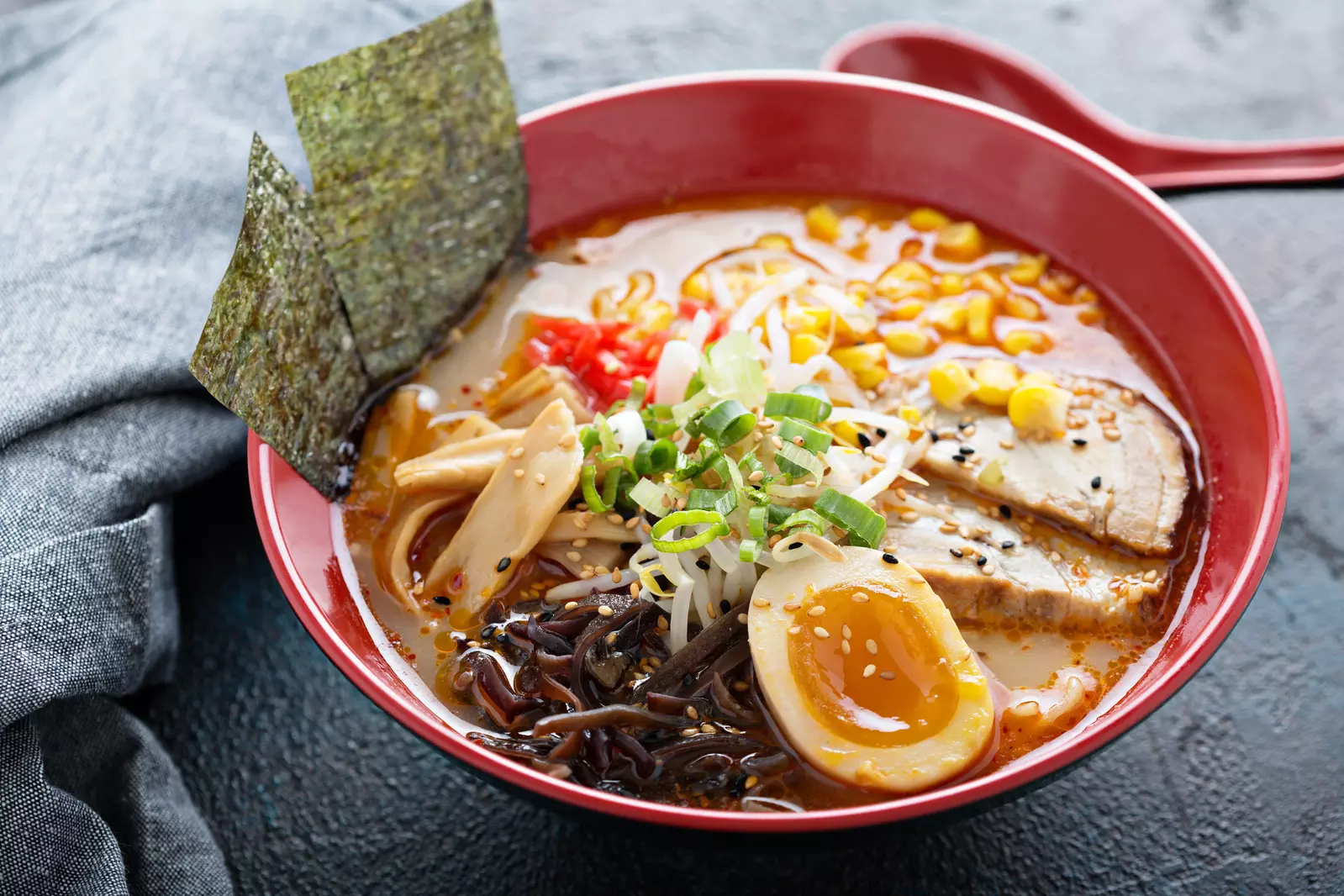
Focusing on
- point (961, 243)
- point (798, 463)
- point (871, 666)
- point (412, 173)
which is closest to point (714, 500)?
point (798, 463)

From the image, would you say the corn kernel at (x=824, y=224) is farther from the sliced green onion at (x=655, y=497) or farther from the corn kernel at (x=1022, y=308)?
the sliced green onion at (x=655, y=497)

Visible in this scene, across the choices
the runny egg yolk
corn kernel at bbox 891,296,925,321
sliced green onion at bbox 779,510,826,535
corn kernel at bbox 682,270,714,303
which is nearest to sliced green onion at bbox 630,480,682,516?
sliced green onion at bbox 779,510,826,535

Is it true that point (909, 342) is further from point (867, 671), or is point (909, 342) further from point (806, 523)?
point (867, 671)

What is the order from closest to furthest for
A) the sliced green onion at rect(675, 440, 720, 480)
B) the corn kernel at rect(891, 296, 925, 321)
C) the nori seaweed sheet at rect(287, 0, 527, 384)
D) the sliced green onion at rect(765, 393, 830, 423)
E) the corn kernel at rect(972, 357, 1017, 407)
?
the sliced green onion at rect(675, 440, 720, 480)
the sliced green onion at rect(765, 393, 830, 423)
the nori seaweed sheet at rect(287, 0, 527, 384)
the corn kernel at rect(972, 357, 1017, 407)
the corn kernel at rect(891, 296, 925, 321)

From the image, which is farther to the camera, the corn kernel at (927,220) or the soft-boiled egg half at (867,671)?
the corn kernel at (927,220)

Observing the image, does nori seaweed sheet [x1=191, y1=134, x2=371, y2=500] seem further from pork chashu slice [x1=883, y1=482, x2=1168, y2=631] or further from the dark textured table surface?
pork chashu slice [x1=883, y1=482, x2=1168, y2=631]

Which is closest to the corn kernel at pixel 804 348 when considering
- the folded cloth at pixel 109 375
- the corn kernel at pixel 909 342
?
the corn kernel at pixel 909 342
